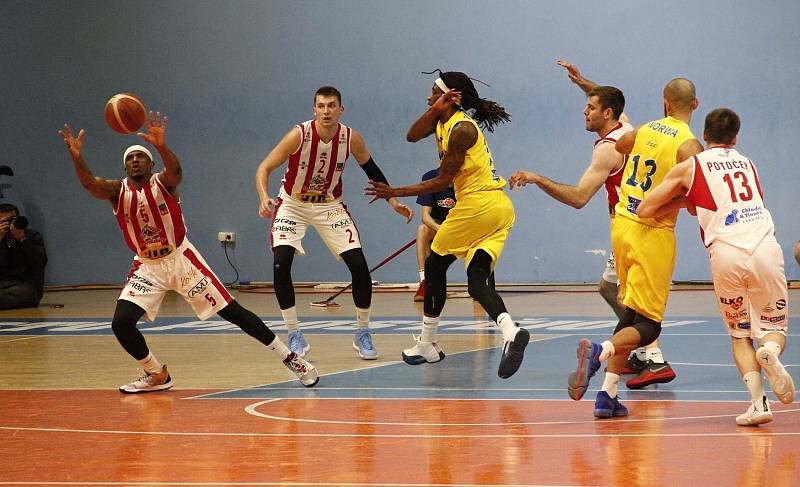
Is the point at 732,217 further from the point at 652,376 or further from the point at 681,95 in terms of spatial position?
the point at 652,376

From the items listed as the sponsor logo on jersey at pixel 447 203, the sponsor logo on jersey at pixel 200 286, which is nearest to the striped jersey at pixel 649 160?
the sponsor logo on jersey at pixel 200 286

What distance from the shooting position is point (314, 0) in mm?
15961

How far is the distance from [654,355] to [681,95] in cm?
177

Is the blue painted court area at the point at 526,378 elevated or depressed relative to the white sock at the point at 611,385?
depressed

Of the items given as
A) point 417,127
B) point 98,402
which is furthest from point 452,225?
point 98,402

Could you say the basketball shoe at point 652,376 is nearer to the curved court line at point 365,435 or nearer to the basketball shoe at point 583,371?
the curved court line at point 365,435

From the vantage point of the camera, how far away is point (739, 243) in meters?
5.62

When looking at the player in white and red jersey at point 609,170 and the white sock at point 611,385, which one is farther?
the player in white and red jersey at point 609,170

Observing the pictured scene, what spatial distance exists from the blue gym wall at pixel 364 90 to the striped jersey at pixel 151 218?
8.28 m

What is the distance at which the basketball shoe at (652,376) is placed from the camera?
713 centimetres

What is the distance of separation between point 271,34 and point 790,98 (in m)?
6.80

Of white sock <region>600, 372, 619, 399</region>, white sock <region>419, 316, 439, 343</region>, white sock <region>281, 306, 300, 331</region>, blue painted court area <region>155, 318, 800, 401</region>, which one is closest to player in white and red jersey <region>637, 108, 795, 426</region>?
white sock <region>600, 372, 619, 399</region>

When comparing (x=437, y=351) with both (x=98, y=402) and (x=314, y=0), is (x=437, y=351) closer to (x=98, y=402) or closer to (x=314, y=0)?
(x=98, y=402)

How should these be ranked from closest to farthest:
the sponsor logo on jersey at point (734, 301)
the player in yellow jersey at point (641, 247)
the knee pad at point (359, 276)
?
1. the sponsor logo on jersey at point (734, 301)
2. the player in yellow jersey at point (641, 247)
3. the knee pad at point (359, 276)
